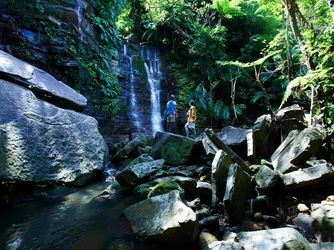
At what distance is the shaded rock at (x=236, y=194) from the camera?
3578 mm

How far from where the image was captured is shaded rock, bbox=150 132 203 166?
6359 millimetres

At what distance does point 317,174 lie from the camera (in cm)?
387

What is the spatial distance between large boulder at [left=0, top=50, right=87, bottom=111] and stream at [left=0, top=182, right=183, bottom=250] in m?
3.02

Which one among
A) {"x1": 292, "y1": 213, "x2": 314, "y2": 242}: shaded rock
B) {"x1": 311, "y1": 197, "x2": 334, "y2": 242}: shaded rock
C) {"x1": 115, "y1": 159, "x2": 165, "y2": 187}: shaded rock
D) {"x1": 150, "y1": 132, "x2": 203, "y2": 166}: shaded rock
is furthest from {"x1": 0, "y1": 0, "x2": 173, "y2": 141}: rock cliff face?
{"x1": 311, "y1": 197, "x2": 334, "y2": 242}: shaded rock

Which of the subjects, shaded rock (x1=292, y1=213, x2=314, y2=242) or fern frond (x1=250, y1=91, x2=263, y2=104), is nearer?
shaded rock (x1=292, y1=213, x2=314, y2=242)

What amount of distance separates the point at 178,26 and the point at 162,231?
13861 mm

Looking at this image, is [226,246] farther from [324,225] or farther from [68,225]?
[68,225]

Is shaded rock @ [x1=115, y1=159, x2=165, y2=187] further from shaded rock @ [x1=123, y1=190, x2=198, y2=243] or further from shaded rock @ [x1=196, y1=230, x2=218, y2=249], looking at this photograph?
shaded rock @ [x1=196, y1=230, x2=218, y2=249]

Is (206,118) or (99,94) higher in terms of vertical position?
(99,94)

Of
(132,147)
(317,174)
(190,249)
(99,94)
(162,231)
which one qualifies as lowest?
(190,249)

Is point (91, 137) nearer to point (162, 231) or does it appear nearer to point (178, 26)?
point (162, 231)

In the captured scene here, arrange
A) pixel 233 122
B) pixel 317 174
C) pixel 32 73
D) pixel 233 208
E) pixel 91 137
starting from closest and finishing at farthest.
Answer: pixel 233 208 → pixel 317 174 → pixel 91 137 → pixel 32 73 → pixel 233 122

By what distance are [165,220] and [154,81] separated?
455 inches

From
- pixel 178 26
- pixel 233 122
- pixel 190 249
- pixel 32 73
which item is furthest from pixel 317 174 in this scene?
pixel 178 26
